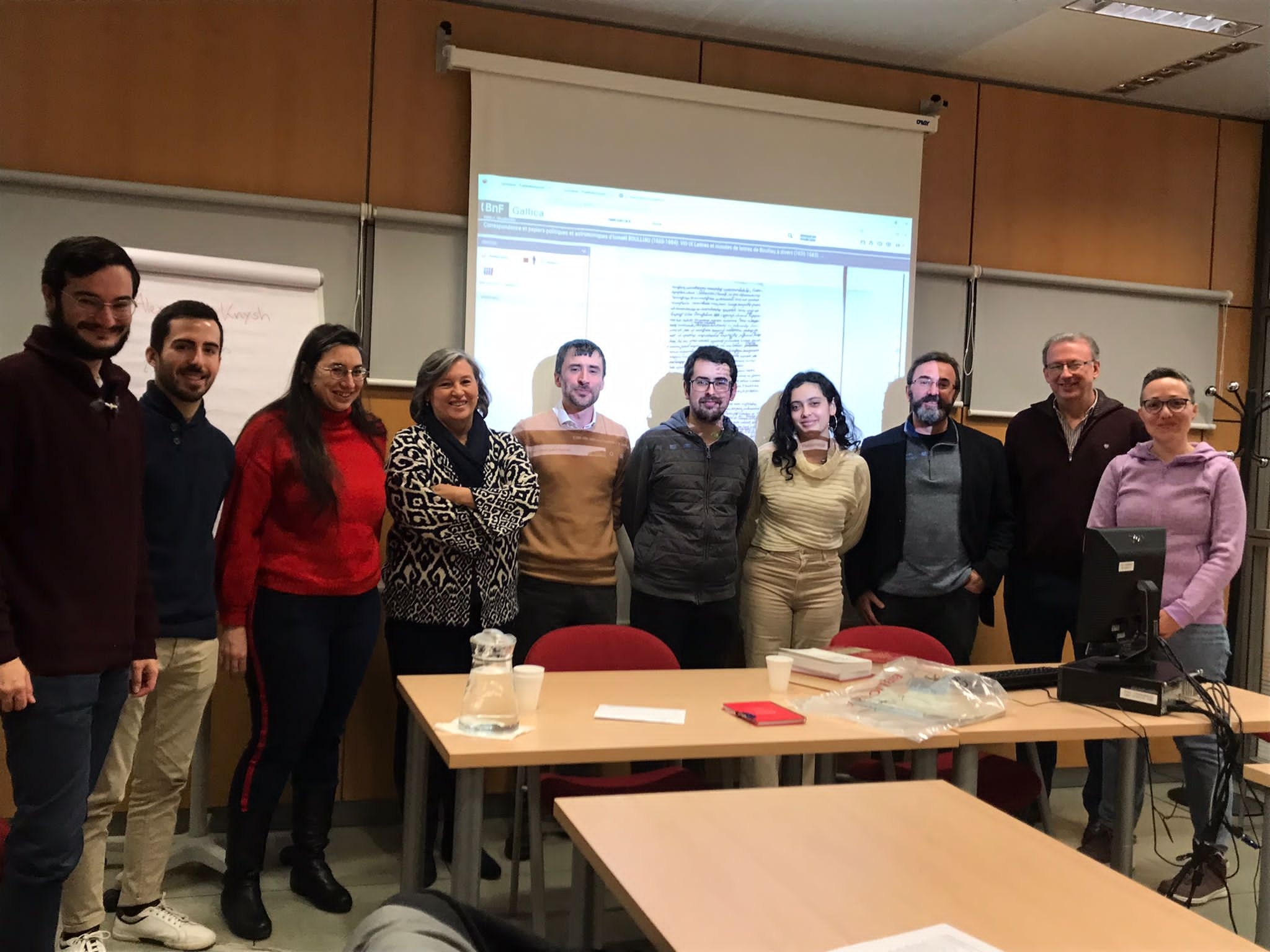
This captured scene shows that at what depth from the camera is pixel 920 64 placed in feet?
14.4

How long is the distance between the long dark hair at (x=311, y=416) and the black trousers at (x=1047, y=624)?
251cm

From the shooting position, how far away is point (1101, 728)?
243cm

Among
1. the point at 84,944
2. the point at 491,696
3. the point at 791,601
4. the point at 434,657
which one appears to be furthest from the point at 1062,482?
the point at 84,944

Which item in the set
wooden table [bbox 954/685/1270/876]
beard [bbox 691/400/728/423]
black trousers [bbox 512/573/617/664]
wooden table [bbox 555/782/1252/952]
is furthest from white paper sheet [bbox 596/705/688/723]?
beard [bbox 691/400/728/423]

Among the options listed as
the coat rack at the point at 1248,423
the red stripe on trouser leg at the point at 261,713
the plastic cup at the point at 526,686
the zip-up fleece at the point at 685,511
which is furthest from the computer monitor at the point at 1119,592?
the coat rack at the point at 1248,423

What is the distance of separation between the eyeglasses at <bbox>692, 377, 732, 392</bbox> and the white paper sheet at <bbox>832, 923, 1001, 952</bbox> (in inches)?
95.0

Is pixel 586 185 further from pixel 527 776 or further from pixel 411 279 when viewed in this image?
pixel 527 776

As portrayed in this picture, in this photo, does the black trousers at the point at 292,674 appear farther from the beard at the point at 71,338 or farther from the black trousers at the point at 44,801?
the beard at the point at 71,338

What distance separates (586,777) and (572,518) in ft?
3.27

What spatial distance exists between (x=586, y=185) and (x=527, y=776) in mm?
2297

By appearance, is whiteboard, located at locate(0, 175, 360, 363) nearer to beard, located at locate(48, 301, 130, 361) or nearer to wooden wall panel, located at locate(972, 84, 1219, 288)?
beard, located at locate(48, 301, 130, 361)

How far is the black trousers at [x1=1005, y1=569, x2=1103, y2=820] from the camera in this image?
373 cm

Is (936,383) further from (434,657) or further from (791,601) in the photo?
(434,657)

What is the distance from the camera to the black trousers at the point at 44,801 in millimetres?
1947
